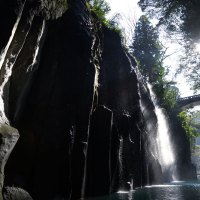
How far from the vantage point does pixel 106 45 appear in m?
21.2

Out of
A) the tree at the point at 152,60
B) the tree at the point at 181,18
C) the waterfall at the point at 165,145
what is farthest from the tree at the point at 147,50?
the tree at the point at 181,18

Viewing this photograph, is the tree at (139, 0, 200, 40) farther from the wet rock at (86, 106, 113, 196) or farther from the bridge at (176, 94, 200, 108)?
the bridge at (176, 94, 200, 108)

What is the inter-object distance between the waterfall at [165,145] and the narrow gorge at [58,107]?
43.9ft

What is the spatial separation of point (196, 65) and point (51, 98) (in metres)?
17.1

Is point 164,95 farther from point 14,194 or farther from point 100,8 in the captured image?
point 14,194

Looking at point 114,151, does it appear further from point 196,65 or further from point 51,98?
point 196,65

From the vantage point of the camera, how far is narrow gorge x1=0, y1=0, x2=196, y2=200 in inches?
462

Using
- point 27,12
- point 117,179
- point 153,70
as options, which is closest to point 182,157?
point 153,70

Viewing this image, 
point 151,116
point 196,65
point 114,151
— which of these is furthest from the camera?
point 151,116

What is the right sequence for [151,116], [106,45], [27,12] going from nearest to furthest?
[27,12], [106,45], [151,116]

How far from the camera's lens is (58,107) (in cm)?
1424

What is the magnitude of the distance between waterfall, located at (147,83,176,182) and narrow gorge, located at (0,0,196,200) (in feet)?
43.9

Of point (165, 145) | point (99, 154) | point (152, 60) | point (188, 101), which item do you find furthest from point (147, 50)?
point (99, 154)

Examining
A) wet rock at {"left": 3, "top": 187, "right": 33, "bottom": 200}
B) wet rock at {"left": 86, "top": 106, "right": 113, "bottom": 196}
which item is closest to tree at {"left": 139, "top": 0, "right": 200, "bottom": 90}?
wet rock at {"left": 86, "top": 106, "right": 113, "bottom": 196}
